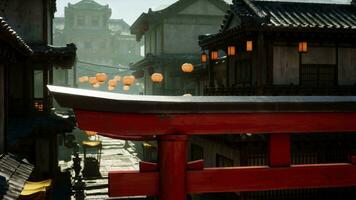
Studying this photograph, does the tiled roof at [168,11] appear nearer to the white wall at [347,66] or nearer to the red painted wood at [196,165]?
the white wall at [347,66]

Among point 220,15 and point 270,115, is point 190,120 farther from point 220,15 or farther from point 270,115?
point 220,15

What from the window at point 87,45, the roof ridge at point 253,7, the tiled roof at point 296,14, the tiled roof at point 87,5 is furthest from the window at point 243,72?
the tiled roof at point 87,5

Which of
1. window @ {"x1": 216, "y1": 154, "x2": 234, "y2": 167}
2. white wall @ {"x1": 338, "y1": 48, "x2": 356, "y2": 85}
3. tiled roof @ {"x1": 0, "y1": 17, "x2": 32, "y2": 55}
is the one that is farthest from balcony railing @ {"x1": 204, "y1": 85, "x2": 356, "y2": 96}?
tiled roof @ {"x1": 0, "y1": 17, "x2": 32, "y2": 55}

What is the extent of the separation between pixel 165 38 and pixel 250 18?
1943 centimetres

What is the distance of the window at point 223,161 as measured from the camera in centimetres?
1796

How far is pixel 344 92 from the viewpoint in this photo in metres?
16.6

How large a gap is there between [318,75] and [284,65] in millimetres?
1842

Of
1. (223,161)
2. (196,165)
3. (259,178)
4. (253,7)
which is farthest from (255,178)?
(253,7)

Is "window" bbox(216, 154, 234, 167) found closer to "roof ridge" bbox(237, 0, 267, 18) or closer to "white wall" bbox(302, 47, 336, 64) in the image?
"white wall" bbox(302, 47, 336, 64)

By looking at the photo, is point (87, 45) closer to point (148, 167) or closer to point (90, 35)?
point (90, 35)

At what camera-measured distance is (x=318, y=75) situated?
18000 mm

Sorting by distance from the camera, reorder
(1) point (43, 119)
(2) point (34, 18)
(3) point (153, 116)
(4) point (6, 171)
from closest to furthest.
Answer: (3) point (153, 116) → (4) point (6, 171) → (1) point (43, 119) → (2) point (34, 18)

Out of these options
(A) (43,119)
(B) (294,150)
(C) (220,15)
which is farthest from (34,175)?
(C) (220,15)

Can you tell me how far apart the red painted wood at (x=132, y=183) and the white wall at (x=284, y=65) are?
14836mm
